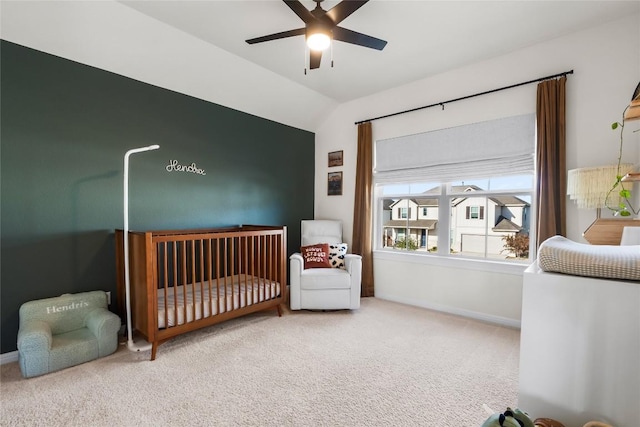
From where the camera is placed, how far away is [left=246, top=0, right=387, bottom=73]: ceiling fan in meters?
1.80

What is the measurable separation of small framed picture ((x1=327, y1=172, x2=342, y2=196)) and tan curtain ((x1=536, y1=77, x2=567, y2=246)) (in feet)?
7.85

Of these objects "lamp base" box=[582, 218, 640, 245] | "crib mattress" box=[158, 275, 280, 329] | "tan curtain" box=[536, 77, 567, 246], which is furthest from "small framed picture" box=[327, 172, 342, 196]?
"lamp base" box=[582, 218, 640, 245]

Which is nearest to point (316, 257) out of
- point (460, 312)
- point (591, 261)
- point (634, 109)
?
point (460, 312)

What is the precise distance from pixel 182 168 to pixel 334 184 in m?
2.12

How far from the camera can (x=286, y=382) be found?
192 centimetres

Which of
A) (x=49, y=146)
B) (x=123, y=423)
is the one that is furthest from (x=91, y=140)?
(x=123, y=423)

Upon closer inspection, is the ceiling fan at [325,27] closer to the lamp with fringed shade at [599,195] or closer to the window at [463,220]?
the lamp with fringed shade at [599,195]

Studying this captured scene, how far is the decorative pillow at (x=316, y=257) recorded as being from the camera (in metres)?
3.47

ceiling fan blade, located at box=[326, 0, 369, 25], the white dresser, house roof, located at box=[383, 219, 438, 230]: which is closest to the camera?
the white dresser

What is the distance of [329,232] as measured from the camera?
13.2ft

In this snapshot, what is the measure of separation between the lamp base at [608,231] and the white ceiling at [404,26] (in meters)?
1.70

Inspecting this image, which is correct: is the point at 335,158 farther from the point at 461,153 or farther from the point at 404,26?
the point at 404,26

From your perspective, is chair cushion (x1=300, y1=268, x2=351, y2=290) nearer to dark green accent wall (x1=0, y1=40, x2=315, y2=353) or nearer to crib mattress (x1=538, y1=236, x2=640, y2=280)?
dark green accent wall (x1=0, y1=40, x2=315, y2=353)

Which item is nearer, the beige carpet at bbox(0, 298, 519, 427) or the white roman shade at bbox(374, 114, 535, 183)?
the beige carpet at bbox(0, 298, 519, 427)
